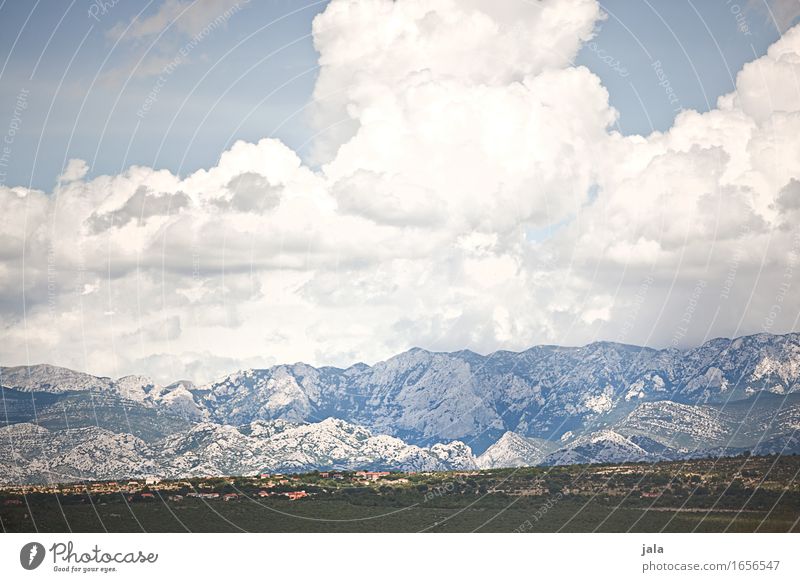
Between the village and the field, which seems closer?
the field

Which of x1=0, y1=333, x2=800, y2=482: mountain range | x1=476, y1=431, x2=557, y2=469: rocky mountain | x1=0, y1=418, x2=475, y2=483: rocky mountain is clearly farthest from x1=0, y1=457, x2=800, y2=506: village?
x1=476, y1=431, x2=557, y2=469: rocky mountain

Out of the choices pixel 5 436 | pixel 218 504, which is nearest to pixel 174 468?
pixel 5 436

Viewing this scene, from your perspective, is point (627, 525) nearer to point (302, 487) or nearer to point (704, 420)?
point (302, 487)

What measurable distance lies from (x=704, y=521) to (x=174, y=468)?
8829cm

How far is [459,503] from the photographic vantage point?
8525 centimetres

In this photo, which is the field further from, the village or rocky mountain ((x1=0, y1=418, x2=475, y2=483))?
rocky mountain ((x1=0, y1=418, x2=475, y2=483))

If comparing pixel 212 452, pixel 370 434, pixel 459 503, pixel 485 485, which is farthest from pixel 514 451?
pixel 459 503

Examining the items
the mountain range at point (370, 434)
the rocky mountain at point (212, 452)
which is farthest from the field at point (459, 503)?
the rocky mountain at point (212, 452)

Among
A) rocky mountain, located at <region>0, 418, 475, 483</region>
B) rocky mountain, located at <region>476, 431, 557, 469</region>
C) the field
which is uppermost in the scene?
rocky mountain, located at <region>0, 418, 475, 483</region>

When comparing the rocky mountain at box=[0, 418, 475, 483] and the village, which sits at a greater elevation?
the rocky mountain at box=[0, 418, 475, 483]

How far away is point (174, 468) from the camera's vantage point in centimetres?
14075

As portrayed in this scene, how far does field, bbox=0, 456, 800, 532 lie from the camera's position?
73438 millimetres

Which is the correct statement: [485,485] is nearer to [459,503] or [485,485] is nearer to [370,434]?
[459,503]

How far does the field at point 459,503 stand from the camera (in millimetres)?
73438
